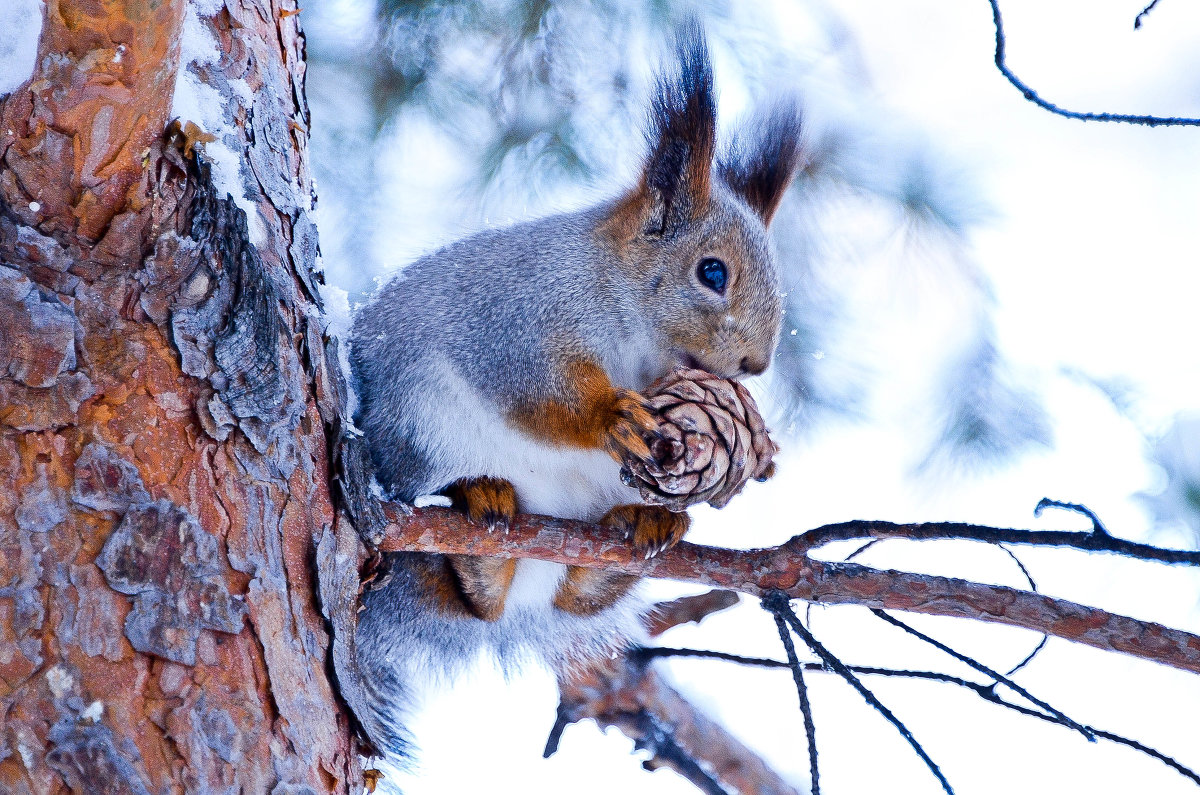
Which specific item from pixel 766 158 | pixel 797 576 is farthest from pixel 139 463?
pixel 766 158

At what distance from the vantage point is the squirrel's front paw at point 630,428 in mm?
978

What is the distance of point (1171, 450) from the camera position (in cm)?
137

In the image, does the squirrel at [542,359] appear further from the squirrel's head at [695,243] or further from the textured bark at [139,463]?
the textured bark at [139,463]

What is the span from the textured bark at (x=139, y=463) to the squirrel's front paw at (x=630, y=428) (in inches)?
12.9

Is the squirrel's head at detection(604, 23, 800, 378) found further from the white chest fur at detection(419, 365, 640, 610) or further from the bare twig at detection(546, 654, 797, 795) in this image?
the bare twig at detection(546, 654, 797, 795)

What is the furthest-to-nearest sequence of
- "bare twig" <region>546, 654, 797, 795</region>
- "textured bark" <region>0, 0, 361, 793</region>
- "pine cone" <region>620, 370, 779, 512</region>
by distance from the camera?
"bare twig" <region>546, 654, 797, 795</region> → "pine cone" <region>620, 370, 779, 512</region> → "textured bark" <region>0, 0, 361, 793</region>

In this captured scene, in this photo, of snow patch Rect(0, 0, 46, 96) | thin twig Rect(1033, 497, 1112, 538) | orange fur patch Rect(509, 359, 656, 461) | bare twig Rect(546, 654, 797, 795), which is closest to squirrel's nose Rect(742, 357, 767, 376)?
orange fur patch Rect(509, 359, 656, 461)

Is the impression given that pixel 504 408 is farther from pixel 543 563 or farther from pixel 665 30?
pixel 665 30

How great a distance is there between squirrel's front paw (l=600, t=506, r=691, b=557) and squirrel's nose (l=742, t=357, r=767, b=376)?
231 mm

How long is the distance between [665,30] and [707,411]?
27.2 inches

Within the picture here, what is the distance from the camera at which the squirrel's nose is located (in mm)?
1222

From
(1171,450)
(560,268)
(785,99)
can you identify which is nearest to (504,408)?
(560,268)

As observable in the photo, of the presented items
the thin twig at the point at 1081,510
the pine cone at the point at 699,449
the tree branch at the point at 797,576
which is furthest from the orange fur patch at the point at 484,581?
the thin twig at the point at 1081,510

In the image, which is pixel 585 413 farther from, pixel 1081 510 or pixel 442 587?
pixel 1081 510
